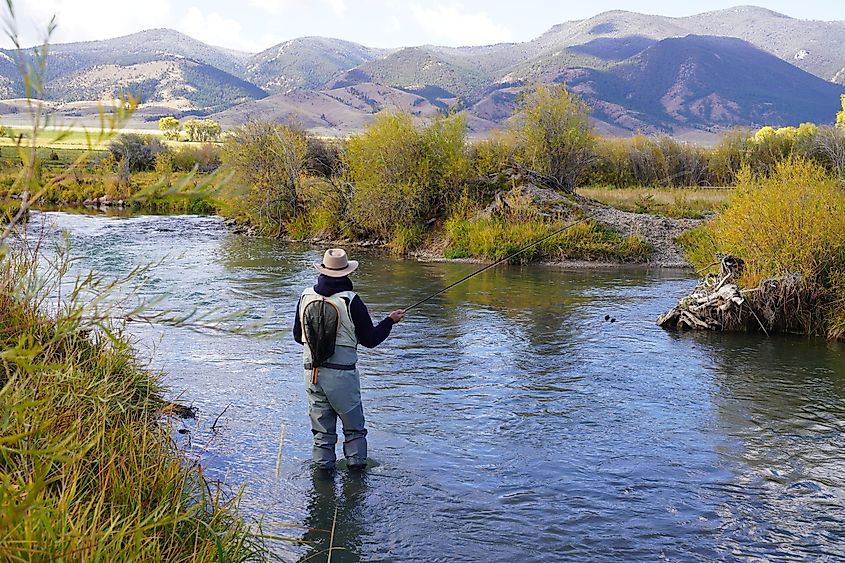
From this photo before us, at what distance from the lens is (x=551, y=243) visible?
895 inches

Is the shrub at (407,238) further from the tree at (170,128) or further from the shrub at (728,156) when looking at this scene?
the tree at (170,128)

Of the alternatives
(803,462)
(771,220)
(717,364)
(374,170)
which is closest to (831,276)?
(771,220)

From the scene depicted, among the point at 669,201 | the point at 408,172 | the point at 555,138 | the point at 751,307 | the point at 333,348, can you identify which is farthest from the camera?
the point at 555,138

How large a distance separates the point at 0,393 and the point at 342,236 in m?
26.3

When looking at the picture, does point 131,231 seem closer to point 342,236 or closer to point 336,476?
point 342,236

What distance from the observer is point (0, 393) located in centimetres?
210

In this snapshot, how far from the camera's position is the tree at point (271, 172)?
30562 mm

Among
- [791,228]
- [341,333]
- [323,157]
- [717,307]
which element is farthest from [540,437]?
[323,157]

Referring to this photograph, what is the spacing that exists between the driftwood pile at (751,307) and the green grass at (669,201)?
1176 centimetres

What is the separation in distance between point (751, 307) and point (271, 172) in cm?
2131

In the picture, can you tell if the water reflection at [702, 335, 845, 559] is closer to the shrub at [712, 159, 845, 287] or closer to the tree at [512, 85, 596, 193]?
the shrub at [712, 159, 845, 287]

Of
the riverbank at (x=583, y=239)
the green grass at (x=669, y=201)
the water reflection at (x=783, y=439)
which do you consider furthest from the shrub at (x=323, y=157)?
the water reflection at (x=783, y=439)

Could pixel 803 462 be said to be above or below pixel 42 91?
below

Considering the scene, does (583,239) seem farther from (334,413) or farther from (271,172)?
(334,413)
